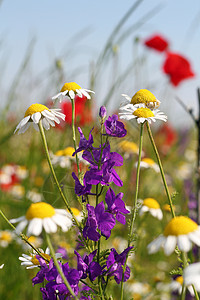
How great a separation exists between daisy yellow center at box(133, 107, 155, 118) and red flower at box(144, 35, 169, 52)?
8.02 feet

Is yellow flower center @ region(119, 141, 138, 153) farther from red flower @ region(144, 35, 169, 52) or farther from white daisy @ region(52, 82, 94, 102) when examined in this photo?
red flower @ region(144, 35, 169, 52)

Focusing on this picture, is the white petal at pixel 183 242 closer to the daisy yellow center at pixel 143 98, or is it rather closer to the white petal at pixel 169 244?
the white petal at pixel 169 244

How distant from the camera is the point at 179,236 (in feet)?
1.42

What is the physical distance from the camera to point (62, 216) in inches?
21.5

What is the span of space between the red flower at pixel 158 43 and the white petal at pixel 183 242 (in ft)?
8.67

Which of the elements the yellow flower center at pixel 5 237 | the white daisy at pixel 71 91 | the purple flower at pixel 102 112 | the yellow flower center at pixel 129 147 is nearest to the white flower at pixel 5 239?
the yellow flower center at pixel 5 237

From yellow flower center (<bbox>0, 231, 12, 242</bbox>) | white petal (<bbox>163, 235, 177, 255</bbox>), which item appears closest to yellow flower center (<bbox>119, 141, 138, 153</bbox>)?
yellow flower center (<bbox>0, 231, 12, 242</bbox>)

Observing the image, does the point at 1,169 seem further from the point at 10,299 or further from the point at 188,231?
the point at 188,231

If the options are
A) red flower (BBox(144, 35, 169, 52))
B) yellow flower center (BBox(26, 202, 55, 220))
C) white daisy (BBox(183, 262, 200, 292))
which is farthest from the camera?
red flower (BBox(144, 35, 169, 52))

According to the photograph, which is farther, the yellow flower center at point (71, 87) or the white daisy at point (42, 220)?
the yellow flower center at point (71, 87)

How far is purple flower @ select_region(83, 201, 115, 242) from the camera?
0.53 m

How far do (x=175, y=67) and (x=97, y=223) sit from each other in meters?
2.27

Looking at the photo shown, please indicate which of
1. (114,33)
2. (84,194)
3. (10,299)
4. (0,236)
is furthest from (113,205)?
(0,236)

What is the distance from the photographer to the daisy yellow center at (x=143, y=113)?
58cm
